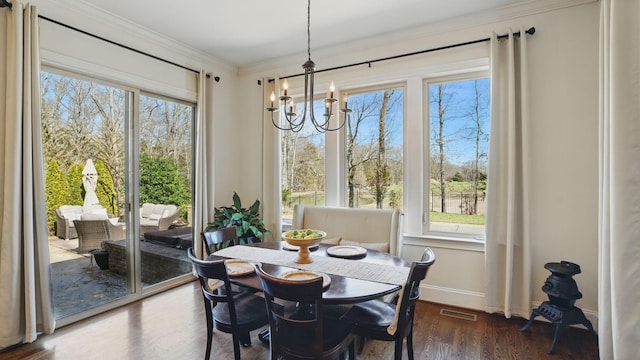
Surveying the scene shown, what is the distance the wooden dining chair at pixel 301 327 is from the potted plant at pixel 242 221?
218cm

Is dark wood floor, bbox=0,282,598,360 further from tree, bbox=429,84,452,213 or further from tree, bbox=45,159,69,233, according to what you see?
tree, bbox=429,84,452,213

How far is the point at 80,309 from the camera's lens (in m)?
2.94

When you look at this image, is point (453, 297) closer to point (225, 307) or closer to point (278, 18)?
point (225, 307)

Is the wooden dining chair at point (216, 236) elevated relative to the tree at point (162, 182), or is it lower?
lower

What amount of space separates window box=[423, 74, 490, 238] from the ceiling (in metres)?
0.73

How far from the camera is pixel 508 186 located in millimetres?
2881

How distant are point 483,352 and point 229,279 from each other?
6.52ft

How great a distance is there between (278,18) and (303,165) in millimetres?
1808

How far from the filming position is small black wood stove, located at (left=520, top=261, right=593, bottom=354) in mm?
2432

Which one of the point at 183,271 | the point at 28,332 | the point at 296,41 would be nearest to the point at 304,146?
the point at 296,41

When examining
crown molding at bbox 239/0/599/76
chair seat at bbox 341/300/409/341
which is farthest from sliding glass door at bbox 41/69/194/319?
chair seat at bbox 341/300/409/341

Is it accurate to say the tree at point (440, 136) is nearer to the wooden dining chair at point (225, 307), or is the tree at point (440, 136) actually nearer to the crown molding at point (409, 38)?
the crown molding at point (409, 38)

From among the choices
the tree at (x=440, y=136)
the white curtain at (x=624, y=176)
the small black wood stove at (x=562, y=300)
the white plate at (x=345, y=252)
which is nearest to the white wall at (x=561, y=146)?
the small black wood stove at (x=562, y=300)

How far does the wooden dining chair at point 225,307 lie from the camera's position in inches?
72.1
